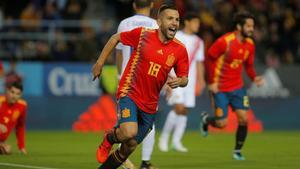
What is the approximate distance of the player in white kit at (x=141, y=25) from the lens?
41.6ft

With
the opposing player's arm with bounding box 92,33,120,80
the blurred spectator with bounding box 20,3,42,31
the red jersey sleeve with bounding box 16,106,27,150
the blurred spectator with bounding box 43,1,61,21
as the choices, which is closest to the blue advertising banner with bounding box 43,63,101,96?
the blurred spectator with bounding box 20,3,42,31

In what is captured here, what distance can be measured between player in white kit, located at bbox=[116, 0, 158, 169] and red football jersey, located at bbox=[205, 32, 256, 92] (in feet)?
9.06

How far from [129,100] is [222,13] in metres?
17.0

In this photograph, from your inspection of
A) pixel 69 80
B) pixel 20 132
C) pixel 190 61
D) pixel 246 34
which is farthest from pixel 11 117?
pixel 69 80

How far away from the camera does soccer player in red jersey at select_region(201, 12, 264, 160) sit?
15375 mm

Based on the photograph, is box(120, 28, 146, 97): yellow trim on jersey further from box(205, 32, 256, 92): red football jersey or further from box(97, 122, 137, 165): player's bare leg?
box(205, 32, 256, 92): red football jersey

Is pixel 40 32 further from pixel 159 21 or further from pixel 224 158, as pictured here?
pixel 159 21

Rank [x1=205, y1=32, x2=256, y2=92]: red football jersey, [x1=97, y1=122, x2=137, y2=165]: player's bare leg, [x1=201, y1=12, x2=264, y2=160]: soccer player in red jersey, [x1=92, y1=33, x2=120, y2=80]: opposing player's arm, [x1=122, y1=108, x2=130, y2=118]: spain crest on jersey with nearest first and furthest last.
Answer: [x1=92, y1=33, x2=120, y2=80]: opposing player's arm, [x1=97, y1=122, x2=137, y2=165]: player's bare leg, [x1=122, y1=108, x2=130, y2=118]: spain crest on jersey, [x1=201, y1=12, x2=264, y2=160]: soccer player in red jersey, [x1=205, y1=32, x2=256, y2=92]: red football jersey

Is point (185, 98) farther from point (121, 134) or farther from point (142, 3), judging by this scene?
point (121, 134)

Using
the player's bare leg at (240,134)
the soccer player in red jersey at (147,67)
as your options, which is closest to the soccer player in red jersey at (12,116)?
the player's bare leg at (240,134)

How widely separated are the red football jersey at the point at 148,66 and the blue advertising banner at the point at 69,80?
13.5 meters

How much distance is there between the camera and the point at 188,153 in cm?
1667

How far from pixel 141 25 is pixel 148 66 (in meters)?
2.11

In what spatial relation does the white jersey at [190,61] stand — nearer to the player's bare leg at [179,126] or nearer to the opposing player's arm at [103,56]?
the player's bare leg at [179,126]
